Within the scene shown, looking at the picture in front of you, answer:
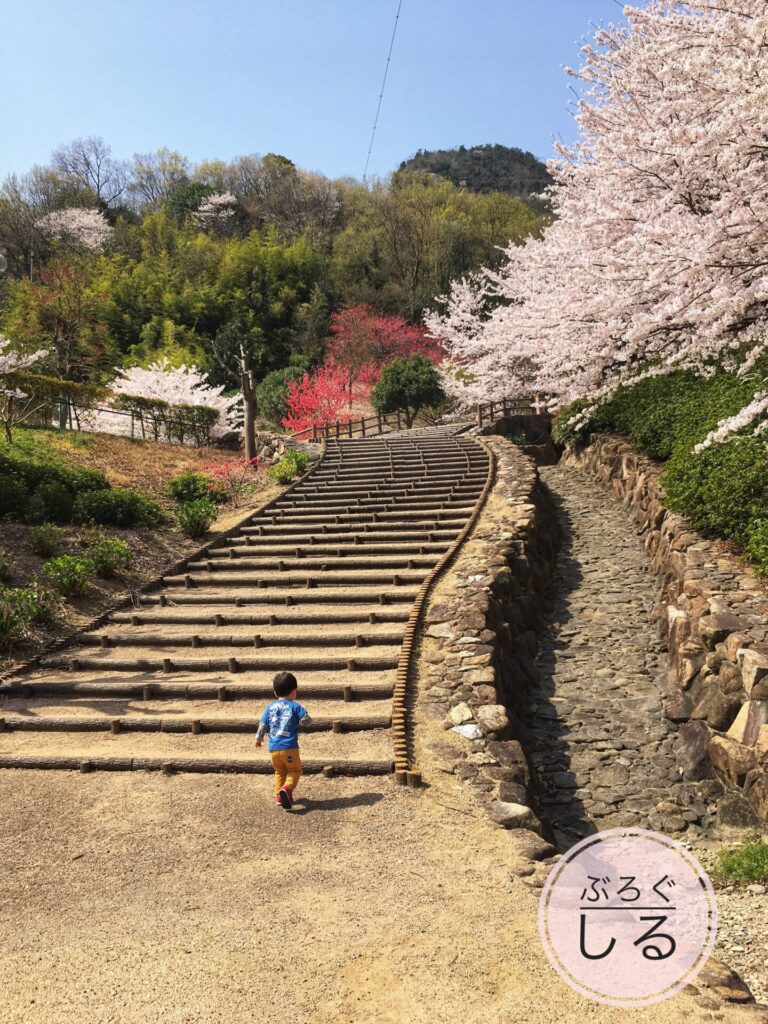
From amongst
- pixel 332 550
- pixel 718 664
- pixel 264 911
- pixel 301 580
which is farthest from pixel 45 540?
pixel 718 664

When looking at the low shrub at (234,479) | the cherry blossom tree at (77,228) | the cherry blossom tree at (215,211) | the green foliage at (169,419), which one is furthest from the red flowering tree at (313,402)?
the cherry blossom tree at (215,211)

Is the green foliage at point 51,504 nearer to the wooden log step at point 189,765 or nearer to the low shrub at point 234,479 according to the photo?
the low shrub at point 234,479

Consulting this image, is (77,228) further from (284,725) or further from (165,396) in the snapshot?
(284,725)

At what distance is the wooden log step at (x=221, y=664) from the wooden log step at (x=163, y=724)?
117 cm

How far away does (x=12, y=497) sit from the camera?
1275 centimetres

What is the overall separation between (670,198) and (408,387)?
22414 mm

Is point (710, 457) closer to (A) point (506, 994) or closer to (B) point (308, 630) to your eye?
(B) point (308, 630)

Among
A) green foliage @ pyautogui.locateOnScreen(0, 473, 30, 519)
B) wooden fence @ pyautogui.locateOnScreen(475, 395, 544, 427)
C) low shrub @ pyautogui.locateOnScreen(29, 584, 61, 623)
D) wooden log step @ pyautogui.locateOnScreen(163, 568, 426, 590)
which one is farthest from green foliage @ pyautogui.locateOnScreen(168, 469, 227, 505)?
wooden fence @ pyautogui.locateOnScreen(475, 395, 544, 427)

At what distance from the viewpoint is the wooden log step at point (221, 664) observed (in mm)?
8609

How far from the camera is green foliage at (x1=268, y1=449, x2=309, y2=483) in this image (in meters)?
17.9

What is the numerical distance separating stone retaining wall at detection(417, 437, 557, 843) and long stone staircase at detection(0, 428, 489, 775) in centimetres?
48

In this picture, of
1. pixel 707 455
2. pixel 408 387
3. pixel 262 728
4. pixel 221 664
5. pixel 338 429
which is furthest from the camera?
pixel 408 387

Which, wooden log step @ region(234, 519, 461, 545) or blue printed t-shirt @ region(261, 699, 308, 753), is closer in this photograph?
blue printed t-shirt @ region(261, 699, 308, 753)

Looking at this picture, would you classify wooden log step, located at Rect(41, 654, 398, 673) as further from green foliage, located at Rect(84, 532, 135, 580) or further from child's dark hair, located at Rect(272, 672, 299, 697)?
green foliage, located at Rect(84, 532, 135, 580)
